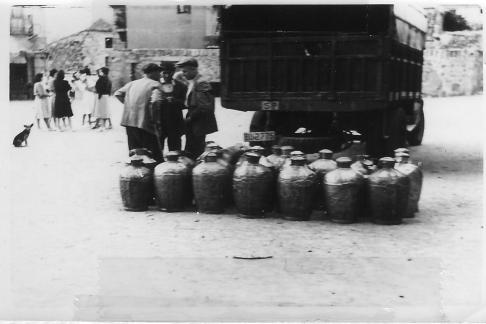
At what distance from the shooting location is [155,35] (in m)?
5.96

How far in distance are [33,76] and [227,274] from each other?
8.12 ft

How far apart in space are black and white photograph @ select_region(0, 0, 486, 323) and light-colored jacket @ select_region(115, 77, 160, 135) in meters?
0.02

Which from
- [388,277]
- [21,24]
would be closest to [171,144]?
[21,24]

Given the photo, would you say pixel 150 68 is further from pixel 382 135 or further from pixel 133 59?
pixel 382 135

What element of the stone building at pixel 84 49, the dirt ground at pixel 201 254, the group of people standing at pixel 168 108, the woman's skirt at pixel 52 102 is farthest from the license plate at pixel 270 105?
the woman's skirt at pixel 52 102

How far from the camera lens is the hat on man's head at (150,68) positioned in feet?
21.1

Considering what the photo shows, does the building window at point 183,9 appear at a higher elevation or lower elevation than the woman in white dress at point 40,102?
higher

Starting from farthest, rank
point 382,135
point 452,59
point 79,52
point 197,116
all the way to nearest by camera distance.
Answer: point 382,135
point 197,116
point 452,59
point 79,52

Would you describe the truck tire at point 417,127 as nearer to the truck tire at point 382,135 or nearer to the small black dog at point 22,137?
the truck tire at point 382,135

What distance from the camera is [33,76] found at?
5789 millimetres

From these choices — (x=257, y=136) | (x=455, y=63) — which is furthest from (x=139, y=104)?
(x=455, y=63)

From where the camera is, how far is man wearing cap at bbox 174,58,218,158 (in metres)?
7.10

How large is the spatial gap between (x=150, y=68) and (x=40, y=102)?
114 cm

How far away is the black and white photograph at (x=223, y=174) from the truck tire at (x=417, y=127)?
0.91 m
